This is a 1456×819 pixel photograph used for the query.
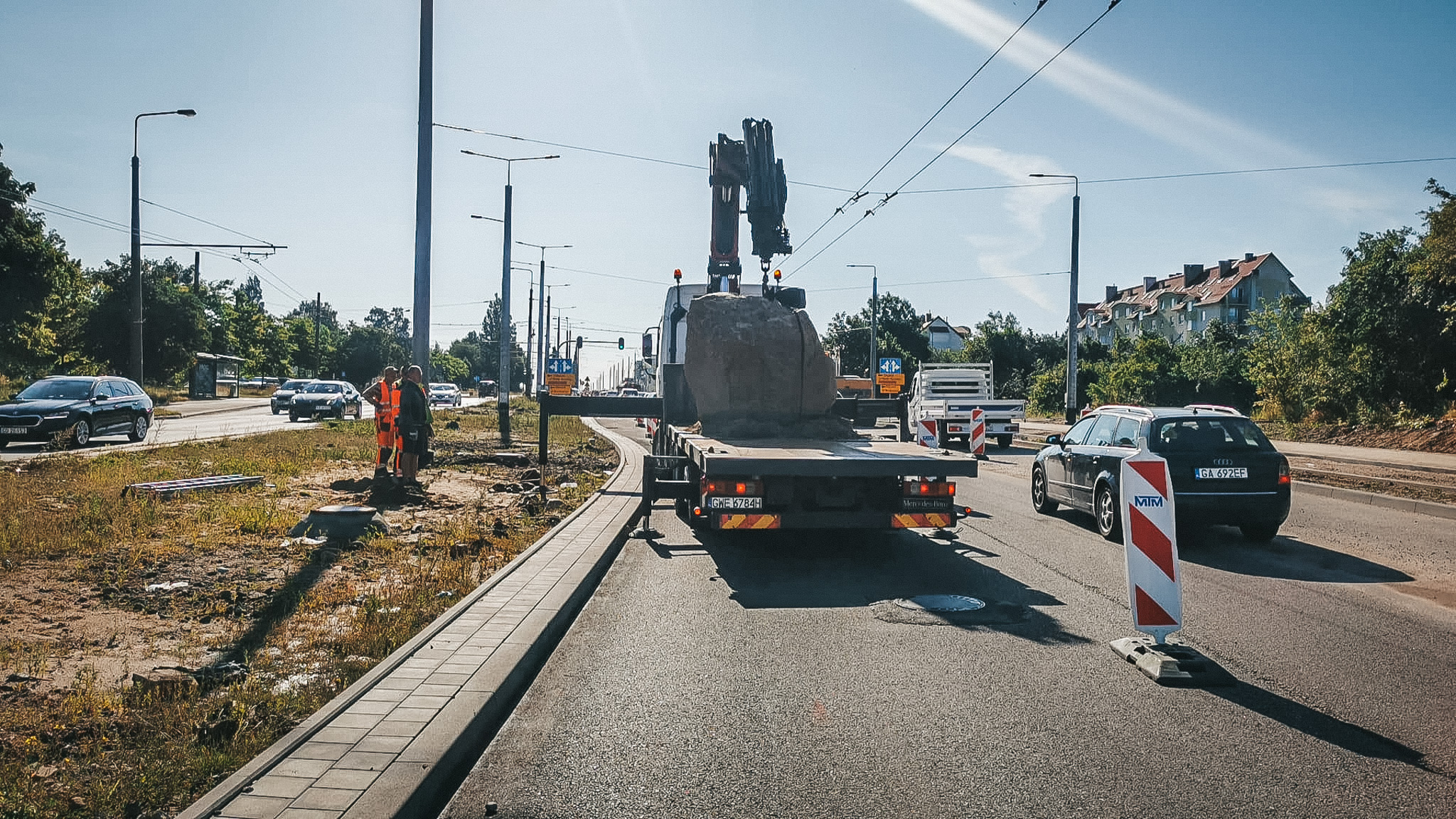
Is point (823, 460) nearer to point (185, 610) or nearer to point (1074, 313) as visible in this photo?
point (185, 610)

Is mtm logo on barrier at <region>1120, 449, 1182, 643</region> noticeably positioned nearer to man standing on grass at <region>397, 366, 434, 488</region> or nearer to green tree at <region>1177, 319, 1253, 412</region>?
man standing on grass at <region>397, 366, 434, 488</region>

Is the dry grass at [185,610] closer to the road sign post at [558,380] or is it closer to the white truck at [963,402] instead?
the white truck at [963,402]

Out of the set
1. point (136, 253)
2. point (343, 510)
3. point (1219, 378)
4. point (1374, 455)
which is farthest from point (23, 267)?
point (1219, 378)

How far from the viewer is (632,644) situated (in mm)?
6086

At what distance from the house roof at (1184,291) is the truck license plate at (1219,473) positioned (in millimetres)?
84305

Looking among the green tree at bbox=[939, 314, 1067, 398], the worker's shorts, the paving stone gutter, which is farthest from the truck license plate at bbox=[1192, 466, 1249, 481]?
the green tree at bbox=[939, 314, 1067, 398]

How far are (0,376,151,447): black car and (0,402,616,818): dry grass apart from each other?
22.3 ft

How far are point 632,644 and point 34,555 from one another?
518cm

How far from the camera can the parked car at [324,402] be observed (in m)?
35.8

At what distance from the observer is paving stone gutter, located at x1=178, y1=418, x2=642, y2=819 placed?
11.1 feet

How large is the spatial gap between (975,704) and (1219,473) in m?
6.50

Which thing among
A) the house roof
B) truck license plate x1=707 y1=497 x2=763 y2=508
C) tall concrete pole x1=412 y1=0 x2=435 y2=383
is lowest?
truck license plate x1=707 y1=497 x2=763 y2=508

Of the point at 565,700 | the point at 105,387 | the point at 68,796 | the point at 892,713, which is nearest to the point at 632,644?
the point at 565,700

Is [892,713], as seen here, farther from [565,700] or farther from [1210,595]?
[1210,595]
